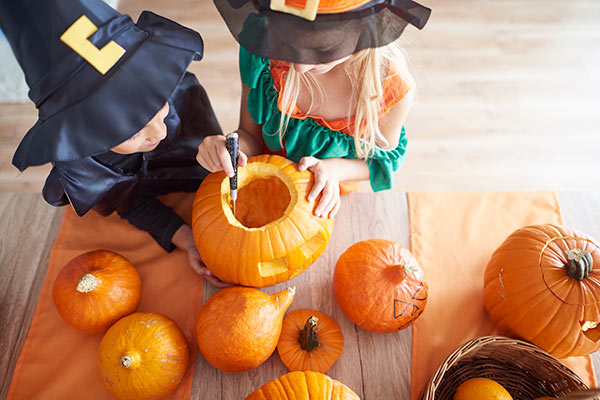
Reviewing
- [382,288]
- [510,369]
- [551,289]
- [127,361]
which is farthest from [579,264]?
[127,361]

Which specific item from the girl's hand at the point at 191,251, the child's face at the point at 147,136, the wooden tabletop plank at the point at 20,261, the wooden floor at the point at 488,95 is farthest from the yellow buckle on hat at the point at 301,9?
the wooden floor at the point at 488,95

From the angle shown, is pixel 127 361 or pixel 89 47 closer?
pixel 89 47

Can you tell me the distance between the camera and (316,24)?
58 cm

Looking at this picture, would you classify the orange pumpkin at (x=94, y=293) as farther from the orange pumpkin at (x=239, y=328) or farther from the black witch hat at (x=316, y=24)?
the black witch hat at (x=316, y=24)

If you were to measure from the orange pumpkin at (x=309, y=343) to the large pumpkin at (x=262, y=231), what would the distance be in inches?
3.8

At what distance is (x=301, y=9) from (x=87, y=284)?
25.4 inches

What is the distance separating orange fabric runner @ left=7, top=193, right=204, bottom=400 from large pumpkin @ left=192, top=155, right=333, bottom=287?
135mm

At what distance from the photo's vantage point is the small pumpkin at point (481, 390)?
0.72 m

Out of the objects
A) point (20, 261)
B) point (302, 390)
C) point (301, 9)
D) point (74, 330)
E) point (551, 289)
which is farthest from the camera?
point (20, 261)

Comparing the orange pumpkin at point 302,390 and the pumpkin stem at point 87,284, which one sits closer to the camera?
the orange pumpkin at point 302,390

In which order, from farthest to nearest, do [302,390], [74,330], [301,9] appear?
[74,330] < [302,390] < [301,9]

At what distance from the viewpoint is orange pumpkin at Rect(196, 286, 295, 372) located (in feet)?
2.50

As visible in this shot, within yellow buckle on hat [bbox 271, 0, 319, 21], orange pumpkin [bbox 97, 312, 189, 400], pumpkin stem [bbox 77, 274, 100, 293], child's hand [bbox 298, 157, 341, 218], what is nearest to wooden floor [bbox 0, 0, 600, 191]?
child's hand [bbox 298, 157, 341, 218]

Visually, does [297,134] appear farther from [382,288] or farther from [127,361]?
[127,361]
